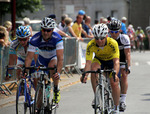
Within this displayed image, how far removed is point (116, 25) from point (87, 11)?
50604mm

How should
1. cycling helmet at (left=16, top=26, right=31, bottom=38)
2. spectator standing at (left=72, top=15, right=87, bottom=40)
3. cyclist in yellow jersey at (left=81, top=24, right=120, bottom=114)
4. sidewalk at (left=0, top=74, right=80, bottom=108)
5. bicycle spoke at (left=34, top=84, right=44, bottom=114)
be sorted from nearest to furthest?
bicycle spoke at (left=34, top=84, right=44, bottom=114) < cyclist in yellow jersey at (left=81, top=24, right=120, bottom=114) < cycling helmet at (left=16, top=26, right=31, bottom=38) < sidewalk at (left=0, top=74, right=80, bottom=108) < spectator standing at (left=72, top=15, right=87, bottom=40)

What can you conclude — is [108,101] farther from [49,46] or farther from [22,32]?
[22,32]

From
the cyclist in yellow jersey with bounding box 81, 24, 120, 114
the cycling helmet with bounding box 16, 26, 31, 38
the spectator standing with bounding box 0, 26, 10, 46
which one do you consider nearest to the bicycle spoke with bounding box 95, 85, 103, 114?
the cyclist in yellow jersey with bounding box 81, 24, 120, 114

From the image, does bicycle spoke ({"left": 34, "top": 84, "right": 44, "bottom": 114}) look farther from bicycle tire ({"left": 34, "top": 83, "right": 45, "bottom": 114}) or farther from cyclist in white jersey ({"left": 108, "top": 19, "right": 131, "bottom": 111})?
cyclist in white jersey ({"left": 108, "top": 19, "right": 131, "bottom": 111})

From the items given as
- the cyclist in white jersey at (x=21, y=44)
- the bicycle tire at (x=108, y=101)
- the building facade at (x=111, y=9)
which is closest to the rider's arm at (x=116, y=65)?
the bicycle tire at (x=108, y=101)

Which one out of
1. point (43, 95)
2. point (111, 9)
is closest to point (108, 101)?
point (43, 95)

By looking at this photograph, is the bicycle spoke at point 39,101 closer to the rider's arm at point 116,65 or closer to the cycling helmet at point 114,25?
the rider's arm at point 116,65

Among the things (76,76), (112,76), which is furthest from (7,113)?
(76,76)

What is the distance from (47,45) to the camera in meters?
8.48

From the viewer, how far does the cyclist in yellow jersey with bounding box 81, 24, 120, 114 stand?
7.80m

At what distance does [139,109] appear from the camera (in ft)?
32.1

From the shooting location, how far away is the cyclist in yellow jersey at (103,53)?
25.6 ft

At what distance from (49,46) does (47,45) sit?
0.14 feet

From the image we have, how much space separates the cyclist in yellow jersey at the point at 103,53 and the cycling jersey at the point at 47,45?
0.63 meters
